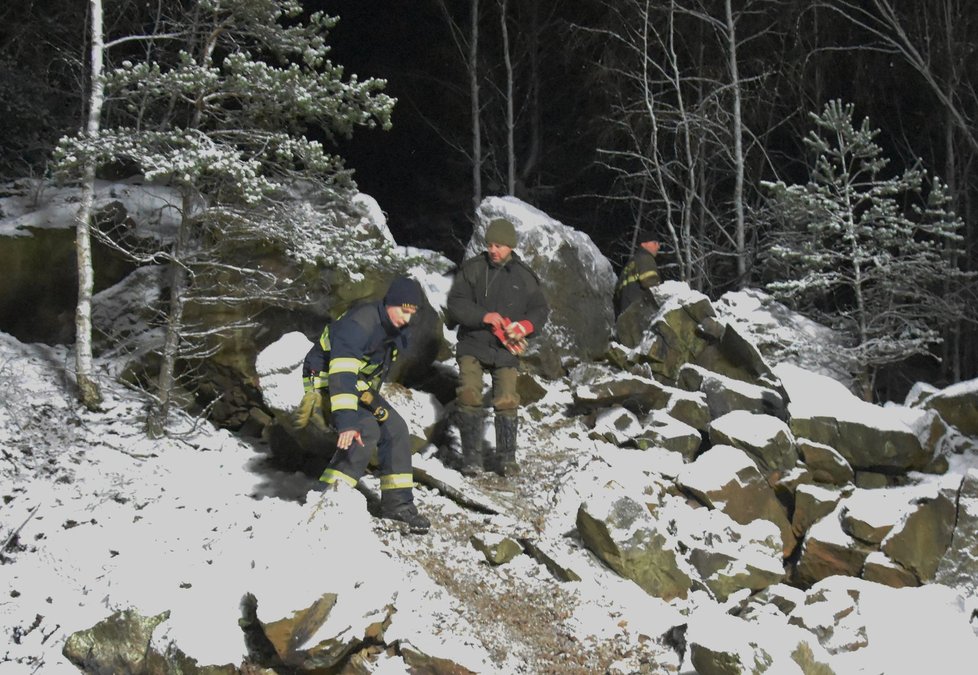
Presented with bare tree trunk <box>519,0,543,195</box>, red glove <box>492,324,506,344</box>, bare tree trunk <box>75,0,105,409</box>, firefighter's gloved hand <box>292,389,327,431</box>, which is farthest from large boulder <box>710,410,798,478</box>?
bare tree trunk <box>519,0,543,195</box>

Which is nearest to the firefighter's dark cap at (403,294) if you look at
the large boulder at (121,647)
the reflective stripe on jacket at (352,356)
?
the reflective stripe on jacket at (352,356)

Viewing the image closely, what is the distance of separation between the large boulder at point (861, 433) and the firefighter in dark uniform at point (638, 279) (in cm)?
313

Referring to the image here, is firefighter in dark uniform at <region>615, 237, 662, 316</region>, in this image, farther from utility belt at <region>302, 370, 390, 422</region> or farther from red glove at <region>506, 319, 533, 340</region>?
utility belt at <region>302, 370, 390, 422</region>

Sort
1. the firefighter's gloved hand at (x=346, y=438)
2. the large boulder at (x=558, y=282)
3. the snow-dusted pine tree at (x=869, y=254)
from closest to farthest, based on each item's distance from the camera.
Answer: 1. the firefighter's gloved hand at (x=346, y=438)
2. the snow-dusted pine tree at (x=869, y=254)
3. the large boulder at (x=558, y=282)

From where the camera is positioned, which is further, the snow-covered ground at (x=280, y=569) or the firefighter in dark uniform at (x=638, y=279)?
the firefighter in dark uniform at (x=638, y=279)

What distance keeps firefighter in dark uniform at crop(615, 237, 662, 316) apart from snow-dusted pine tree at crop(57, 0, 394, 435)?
4.51 meters

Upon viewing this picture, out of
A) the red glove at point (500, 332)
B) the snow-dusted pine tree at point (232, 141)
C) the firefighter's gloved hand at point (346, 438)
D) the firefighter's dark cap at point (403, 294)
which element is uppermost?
the snow-dusted pine tree at point (232, 141)

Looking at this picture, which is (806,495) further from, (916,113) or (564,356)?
(916,113)

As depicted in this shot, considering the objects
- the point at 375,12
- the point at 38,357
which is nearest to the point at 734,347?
the point at 38,357

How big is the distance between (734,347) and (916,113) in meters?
11.8

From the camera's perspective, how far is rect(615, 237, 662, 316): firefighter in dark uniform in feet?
36.4

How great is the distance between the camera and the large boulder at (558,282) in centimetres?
1047

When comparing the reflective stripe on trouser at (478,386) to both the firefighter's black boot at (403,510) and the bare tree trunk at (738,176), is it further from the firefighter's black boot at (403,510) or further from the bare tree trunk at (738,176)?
the bare tree trunk at (738,176)

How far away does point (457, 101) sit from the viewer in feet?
62.3
